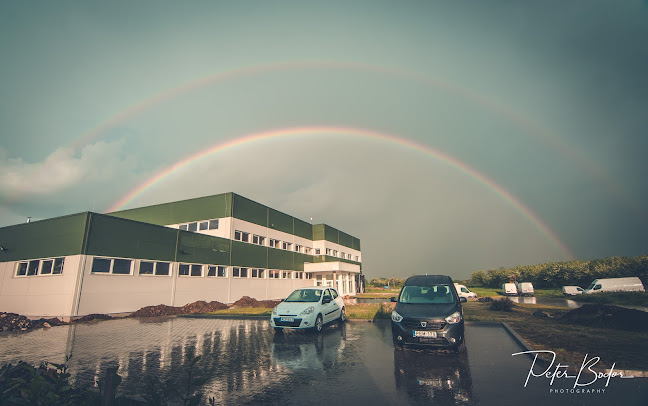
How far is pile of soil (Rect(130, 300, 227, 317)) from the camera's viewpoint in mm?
20891

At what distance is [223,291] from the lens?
28750 mm

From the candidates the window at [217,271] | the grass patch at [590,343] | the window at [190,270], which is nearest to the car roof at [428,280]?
the grass patch at [590,343]

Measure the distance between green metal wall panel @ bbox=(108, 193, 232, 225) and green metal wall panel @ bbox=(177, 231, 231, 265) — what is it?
129 inches

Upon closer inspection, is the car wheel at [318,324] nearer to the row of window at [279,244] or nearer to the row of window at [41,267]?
the row of window at [41,267]

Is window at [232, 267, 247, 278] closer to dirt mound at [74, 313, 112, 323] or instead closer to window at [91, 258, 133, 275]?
window at [91, 258, 133, 275]

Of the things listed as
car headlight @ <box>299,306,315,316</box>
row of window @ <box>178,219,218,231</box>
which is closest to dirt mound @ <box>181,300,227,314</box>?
row of window @ <box>178,219,218,231</box>

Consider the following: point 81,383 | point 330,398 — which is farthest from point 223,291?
point 330,398

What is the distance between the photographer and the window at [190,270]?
25016 millimetres

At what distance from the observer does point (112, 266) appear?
66.3ft

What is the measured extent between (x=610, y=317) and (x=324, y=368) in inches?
A: 523

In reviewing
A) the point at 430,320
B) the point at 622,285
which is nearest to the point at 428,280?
the point at 430,320

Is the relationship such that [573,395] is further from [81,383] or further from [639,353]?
[81,383]

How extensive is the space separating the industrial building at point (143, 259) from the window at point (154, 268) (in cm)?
7
